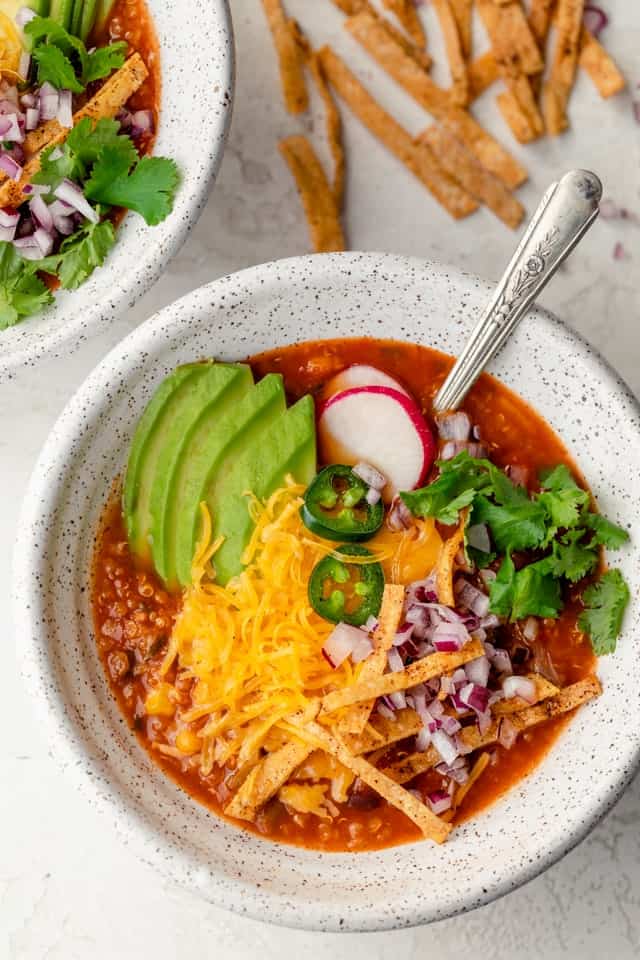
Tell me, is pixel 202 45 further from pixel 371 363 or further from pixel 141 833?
pixel 141 833

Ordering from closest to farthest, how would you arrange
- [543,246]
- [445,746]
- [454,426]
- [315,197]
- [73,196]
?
1. [543,246]
2. [445,746]
3. [454,426]
4. [73,196]
5. [315,197]

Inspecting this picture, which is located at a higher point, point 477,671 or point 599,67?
point 599,67

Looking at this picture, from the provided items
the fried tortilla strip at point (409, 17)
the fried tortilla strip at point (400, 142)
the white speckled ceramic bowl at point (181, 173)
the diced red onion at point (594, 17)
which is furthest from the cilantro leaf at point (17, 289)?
the diced red onion at point (594, 17)

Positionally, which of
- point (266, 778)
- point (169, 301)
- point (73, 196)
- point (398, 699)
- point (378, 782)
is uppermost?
point (73, 196)

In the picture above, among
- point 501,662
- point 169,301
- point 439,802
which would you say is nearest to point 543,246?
point 501,662

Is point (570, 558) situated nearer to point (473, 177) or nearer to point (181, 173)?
point (473, 177)

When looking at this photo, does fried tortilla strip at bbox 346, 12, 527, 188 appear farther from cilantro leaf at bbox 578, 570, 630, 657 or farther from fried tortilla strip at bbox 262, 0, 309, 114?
cilantro leaf at bbox 578, 570, 630, 657

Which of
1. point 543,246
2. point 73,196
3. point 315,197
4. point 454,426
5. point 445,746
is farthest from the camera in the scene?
point 315,197
